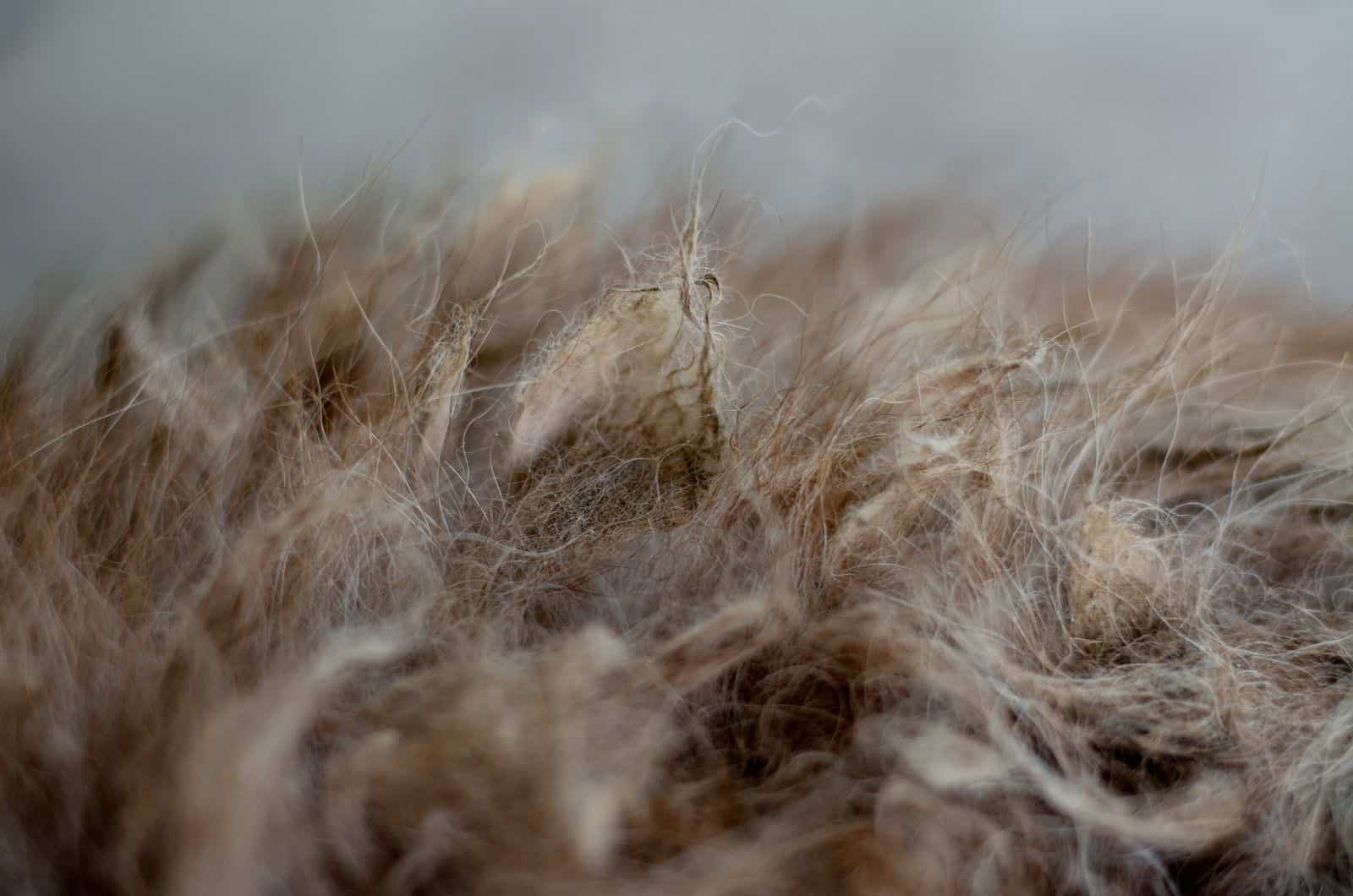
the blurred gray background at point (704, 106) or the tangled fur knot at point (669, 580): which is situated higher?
the blurred gray background at point (704, 106)

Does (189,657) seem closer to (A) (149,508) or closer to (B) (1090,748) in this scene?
(A) (149,508)

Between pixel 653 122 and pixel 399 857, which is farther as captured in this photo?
pixel 653 122

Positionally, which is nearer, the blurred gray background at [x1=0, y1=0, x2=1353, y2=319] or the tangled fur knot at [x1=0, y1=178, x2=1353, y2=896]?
the tangled fur knot at [x1=0, y1=178, x2=1353, y2=896]

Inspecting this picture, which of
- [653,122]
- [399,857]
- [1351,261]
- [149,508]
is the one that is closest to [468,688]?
[399,857]

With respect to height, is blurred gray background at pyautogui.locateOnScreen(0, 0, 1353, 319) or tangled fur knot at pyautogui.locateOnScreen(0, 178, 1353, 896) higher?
blurred gray background at pyautogui.locateOnScreen(0, 0, 1353, 319)

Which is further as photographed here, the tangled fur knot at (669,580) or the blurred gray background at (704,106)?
the blurred gray background at (704,106)
